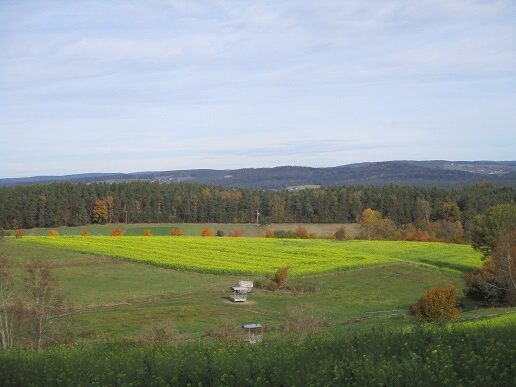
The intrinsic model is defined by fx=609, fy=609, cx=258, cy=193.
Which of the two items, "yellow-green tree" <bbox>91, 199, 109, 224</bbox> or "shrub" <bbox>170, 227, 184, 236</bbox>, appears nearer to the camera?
"shrub" <bbox>170, 227, 184, 236</bbox>

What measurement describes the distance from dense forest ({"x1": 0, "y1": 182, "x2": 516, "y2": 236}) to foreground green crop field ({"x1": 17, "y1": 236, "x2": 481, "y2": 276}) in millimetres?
37961

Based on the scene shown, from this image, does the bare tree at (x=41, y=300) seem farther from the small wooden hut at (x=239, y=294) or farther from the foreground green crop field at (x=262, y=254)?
the foreground green crop field at (x=262, y=254)

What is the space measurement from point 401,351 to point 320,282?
43.6 m

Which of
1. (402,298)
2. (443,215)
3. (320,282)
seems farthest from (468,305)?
(443,215)

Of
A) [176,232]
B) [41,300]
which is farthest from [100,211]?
[41,300]

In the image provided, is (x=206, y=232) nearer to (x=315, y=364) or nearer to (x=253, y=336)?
(x=253, y=336)

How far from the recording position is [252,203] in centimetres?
12600

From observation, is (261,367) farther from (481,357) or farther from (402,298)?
(402,298)

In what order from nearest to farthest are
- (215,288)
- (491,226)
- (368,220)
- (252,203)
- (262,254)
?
(215,288), (491,226), (262,254), (368,220), (252,203)

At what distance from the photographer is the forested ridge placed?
380 feet

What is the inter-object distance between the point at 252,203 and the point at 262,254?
197ft

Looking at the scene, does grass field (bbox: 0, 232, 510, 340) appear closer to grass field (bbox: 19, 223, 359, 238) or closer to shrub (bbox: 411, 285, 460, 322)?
shrub (bbox: 411, 285, 460, 322)

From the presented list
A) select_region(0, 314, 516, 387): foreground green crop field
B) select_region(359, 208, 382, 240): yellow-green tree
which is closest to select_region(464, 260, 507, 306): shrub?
select_region(0, 314, 516, 387): foreground green crop field

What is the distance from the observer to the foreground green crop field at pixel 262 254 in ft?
190
